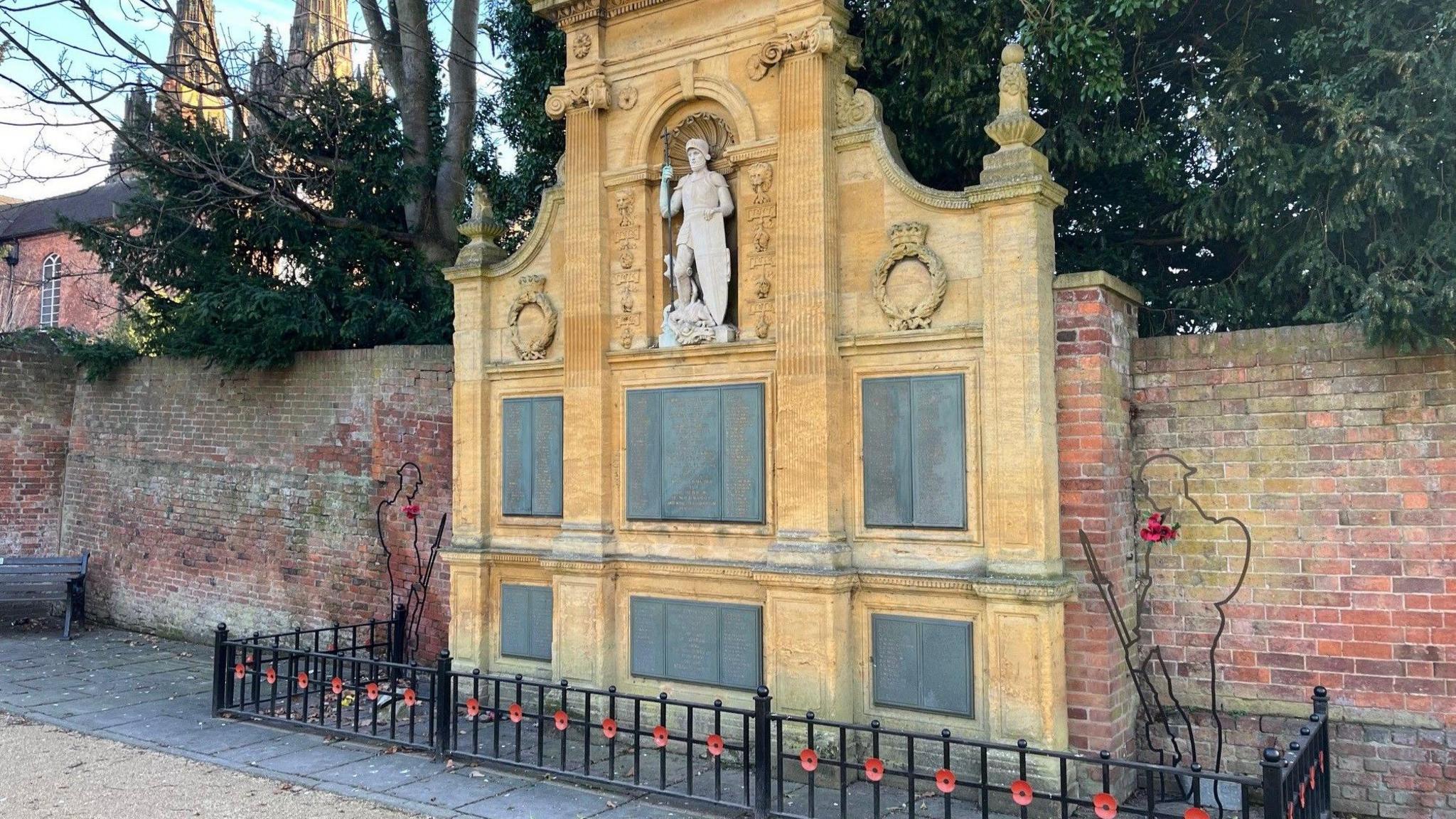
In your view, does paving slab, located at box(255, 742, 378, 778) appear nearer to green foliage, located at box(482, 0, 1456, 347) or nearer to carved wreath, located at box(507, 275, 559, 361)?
carved wreath, located at box(507, 275, 559, 361)

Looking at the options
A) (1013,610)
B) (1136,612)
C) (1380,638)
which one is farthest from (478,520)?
(1380,638)

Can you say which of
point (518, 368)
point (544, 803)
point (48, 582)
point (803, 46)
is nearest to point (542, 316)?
point (518, 368)

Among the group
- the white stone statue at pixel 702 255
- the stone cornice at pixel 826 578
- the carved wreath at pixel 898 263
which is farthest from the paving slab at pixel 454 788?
the carved wreath at pixel 898 263

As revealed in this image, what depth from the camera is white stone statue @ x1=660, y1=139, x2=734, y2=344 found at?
7652mm

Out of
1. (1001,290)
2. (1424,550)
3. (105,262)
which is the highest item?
(105,262)

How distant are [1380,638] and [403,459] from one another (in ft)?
28.0

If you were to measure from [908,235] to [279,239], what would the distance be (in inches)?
331

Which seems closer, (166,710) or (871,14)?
(871,14)

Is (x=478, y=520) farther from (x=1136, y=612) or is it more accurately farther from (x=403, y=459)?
(x=1136, y=612)

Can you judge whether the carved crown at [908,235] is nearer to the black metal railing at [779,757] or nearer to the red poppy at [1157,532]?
the red poppy at [1157,532]

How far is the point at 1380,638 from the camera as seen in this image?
19.7 feet

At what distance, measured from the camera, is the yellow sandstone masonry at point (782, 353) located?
6367 mm

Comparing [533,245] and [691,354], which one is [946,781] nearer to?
[691,354]

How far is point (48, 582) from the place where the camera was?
12750 mm
